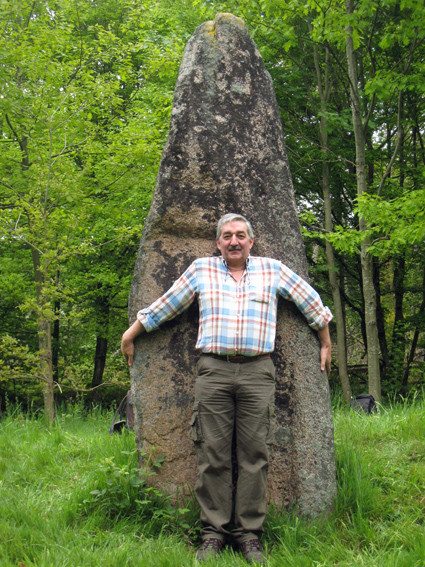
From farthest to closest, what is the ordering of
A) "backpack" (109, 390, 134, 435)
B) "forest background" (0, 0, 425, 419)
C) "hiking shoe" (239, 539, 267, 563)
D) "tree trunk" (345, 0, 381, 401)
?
"tree trunk" (345, 0, 381, 401)
"forest background" (0, 0, 425, 419)
"backpack" (109, 390, 134, 435)
"hiking shoe" (239, 539, 267, 563)

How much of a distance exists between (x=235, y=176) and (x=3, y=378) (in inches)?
168

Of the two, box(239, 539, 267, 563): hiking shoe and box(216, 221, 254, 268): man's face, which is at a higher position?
box(216, 221, 254, 268): man's face

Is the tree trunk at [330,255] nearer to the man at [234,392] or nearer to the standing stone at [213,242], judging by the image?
the standing stone at [213,242]

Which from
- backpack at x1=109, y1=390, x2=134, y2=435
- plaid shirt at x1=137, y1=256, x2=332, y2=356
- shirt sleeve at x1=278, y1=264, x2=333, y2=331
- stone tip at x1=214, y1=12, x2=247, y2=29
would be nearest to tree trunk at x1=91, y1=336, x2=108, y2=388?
backpack at x1=109, y1=390, x2=134, y2=435

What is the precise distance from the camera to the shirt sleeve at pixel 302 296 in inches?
153

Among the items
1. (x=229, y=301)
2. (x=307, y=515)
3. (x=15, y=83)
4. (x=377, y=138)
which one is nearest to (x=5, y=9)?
(x=15, y=83)

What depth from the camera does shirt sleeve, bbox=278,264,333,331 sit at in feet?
12.8

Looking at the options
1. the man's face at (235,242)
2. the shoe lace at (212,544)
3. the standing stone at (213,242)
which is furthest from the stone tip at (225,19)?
the shoe lace at (212,544)

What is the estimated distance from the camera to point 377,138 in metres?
14.3

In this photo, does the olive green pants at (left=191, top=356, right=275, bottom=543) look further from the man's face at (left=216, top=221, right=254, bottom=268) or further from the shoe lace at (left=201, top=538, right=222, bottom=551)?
the man's face at (left=216, top=221, right=254, bottom=268)

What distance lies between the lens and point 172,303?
3.87 meters

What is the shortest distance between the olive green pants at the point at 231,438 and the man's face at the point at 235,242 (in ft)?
2.25

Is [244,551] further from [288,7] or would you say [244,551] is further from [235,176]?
[288,7]

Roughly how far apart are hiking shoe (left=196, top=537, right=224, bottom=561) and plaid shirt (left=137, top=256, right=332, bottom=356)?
3.64ft
